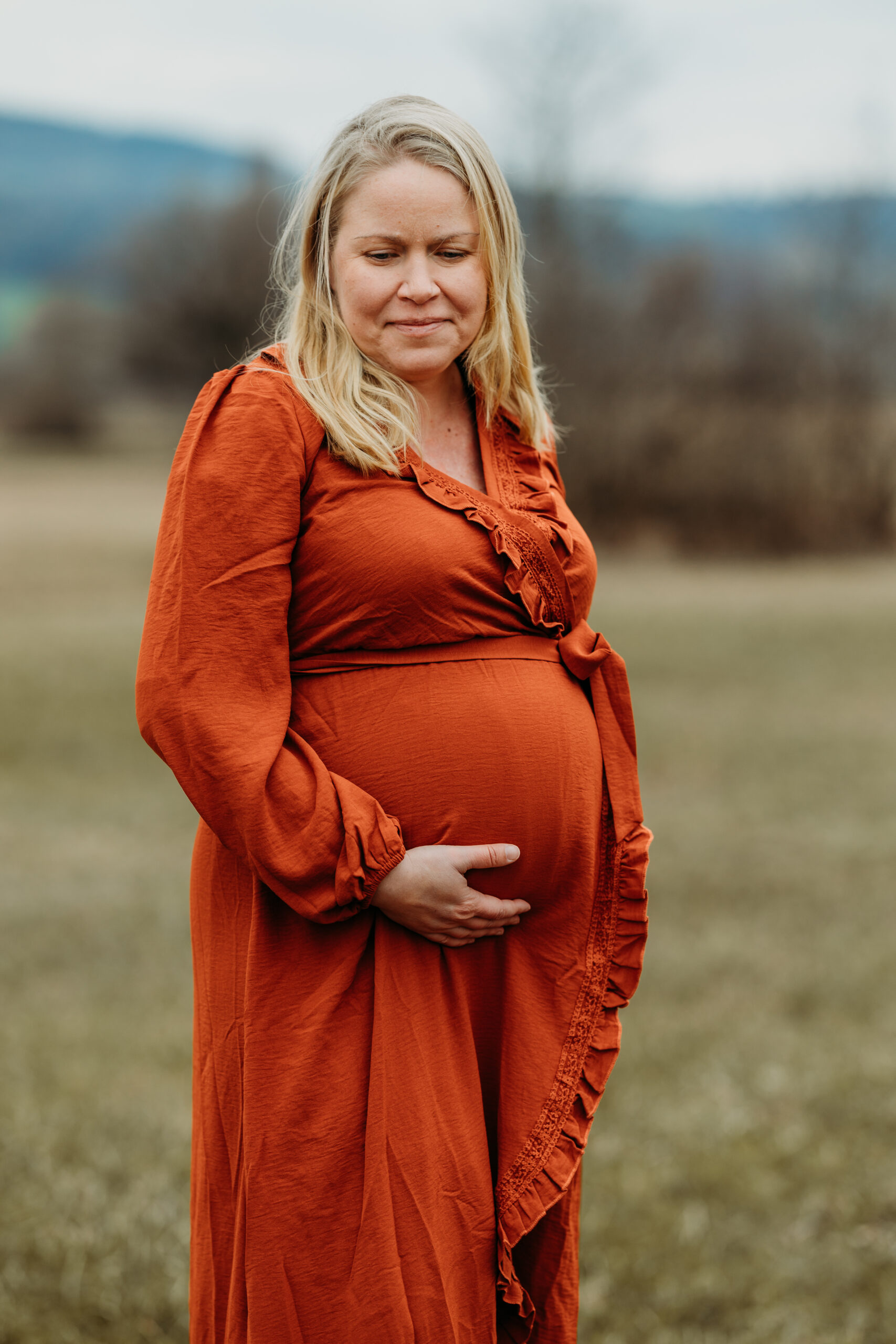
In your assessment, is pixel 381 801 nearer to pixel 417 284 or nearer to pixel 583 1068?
pixel 583 1068

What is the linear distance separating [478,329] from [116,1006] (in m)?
3.64

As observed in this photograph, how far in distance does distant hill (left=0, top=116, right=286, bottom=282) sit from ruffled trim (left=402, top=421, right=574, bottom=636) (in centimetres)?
4331

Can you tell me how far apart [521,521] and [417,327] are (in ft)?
0.97

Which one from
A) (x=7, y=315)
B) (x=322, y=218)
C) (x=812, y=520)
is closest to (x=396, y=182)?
(x=322, y=218)

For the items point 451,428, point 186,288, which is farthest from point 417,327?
point 186,288

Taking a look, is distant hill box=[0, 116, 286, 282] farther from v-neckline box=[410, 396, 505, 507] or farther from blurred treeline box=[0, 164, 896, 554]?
v-neckline box=[410, 396, 505, 507]

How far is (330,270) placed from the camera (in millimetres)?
1656

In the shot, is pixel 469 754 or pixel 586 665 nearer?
pixel 469 754

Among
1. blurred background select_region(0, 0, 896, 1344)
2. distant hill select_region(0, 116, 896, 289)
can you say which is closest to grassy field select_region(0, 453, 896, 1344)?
blurred background select_region(0, 0, 896, 1344)

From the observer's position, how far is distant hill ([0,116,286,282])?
4859 cm

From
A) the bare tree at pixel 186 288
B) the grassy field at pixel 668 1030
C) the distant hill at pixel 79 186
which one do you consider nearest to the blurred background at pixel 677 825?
the grassy field at pixel 668 1030

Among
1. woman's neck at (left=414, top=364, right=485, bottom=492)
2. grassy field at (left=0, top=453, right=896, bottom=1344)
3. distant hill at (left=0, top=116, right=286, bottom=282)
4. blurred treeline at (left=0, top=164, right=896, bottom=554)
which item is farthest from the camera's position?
distant hill at (left=0, top=116, right=286, bottom=282)

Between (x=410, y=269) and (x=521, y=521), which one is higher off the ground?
(x=410, y=269)

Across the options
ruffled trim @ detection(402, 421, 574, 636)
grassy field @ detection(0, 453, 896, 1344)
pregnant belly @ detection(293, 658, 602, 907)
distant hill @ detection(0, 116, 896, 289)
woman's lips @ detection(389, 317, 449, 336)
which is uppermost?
distant hill @ detection(0, 116, 896, 289)
